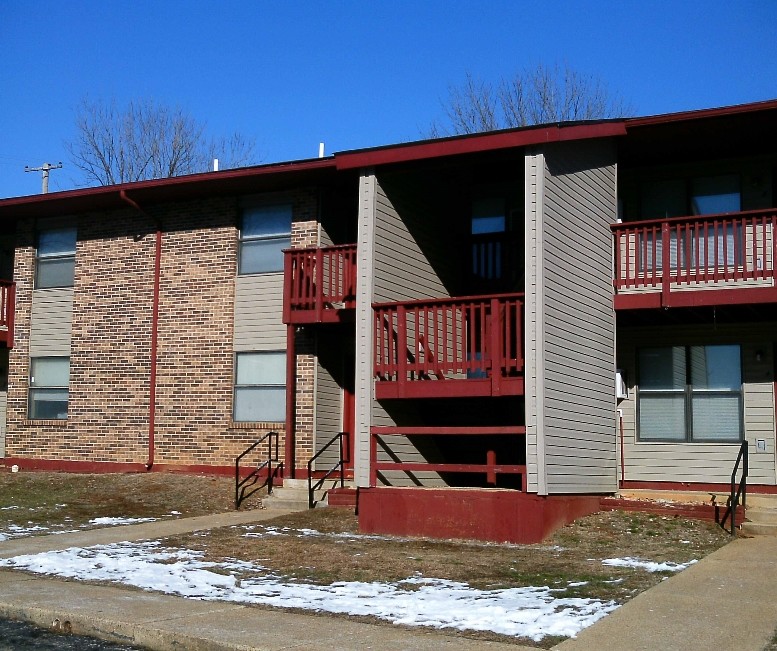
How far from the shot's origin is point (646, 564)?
10734 mm

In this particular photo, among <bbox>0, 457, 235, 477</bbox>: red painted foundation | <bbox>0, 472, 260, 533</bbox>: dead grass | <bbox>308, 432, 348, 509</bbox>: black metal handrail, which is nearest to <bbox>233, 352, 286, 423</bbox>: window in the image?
<bbox>0, 457, 235, 477</bbox>: red painted foundation

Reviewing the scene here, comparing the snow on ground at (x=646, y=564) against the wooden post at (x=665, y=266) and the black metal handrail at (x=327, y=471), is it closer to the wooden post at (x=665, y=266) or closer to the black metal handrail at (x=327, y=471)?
the wooden post at (x=665, y=266)

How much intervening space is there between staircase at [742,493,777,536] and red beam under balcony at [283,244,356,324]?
6.74 metres

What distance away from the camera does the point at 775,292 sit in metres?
14.3

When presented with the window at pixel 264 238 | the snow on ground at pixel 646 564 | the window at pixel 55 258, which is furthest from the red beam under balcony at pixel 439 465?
the window at pixel 55 258

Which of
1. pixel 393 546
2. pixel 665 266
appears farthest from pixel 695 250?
pixel 393 546

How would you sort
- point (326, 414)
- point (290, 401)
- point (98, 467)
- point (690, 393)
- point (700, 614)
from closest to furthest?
point (700, 614) < point (690, 393) < point (290, 401) < point (326, 414) < point (98, 467)

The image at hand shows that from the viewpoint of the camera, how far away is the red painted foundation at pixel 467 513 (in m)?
13.0

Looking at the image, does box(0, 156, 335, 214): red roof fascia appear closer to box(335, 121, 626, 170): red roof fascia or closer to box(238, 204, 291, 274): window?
box(238, 204, 291, 274): window

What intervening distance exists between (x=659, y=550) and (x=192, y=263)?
1131 cm

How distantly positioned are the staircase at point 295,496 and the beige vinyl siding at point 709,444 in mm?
4832

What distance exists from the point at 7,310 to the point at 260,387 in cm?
668

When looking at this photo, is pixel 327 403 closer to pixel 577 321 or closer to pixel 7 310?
pixel 577 321

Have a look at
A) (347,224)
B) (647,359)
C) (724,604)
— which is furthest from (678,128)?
(724,604)
